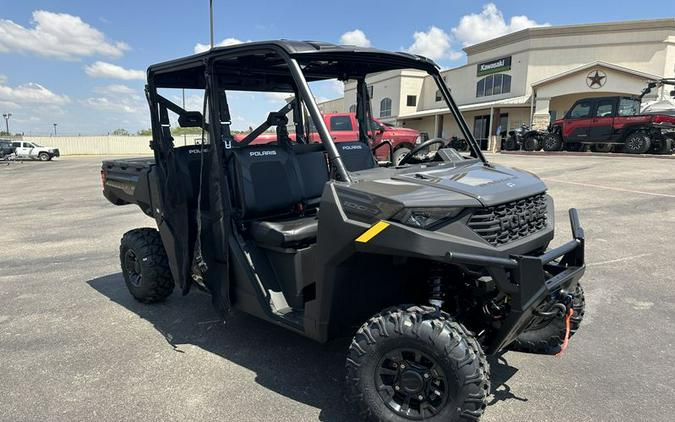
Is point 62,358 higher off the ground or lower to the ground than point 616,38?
lower

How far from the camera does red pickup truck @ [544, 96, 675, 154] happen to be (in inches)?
659

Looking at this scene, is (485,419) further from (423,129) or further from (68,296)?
(423,129)

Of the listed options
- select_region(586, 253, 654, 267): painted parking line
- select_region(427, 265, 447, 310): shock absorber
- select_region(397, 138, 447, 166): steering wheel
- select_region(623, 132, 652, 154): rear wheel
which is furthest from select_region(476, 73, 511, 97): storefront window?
select_region(427, 265, 447, 310): shock absorber

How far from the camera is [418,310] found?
2447 mm

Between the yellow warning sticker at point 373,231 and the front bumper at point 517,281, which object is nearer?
the front bumper at point 517,281

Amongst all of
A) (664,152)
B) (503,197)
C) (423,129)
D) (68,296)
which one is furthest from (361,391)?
(423,129)

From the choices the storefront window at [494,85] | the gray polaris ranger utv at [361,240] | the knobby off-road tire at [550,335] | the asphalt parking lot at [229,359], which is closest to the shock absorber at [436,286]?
the gray polaris ranger utv at [361,240]

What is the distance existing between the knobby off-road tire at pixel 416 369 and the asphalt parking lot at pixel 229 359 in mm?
365

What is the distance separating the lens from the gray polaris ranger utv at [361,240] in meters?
2.34

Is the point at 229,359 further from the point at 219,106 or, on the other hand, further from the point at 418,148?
the point at 418,148

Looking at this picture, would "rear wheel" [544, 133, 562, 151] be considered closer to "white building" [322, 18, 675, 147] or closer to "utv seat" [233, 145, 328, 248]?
"white building" [322, 18, 675, 147]

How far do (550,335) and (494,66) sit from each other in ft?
116

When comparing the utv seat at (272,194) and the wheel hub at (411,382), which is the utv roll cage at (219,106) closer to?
the utv seat at (272,194)

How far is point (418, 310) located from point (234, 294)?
1.54m
